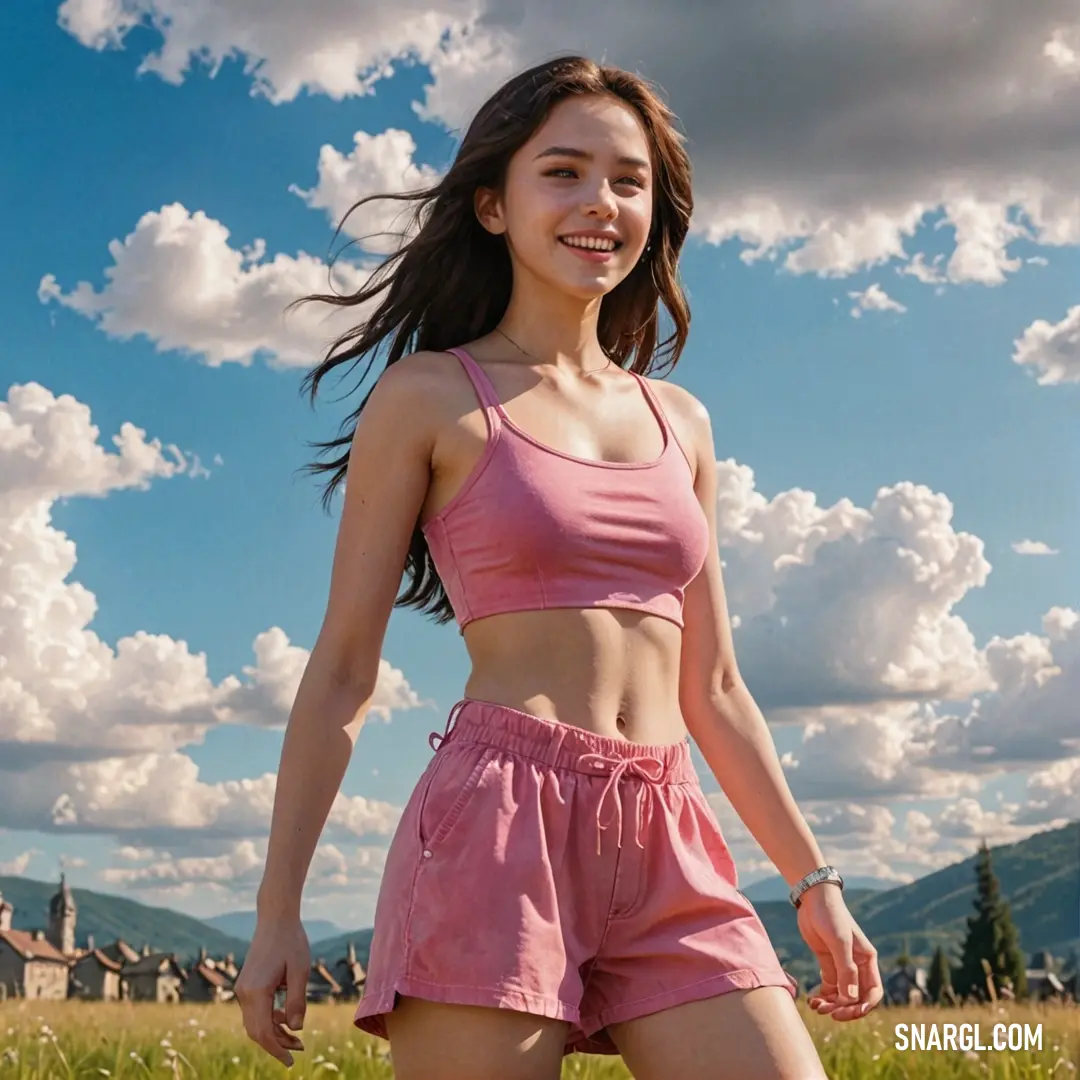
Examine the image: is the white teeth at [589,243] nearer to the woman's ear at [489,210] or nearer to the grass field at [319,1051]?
the woman's ear at [489,210]

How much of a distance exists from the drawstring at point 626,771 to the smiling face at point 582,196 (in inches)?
46.7

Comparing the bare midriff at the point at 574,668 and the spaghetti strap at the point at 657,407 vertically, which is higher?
the spaghetti strap at the point at 657,407

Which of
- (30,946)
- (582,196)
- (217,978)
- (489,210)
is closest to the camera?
(582,196)

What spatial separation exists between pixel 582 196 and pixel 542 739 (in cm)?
135

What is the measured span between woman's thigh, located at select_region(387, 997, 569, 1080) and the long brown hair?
1.11 meters

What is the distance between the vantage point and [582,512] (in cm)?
349

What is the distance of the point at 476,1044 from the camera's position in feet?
10.3

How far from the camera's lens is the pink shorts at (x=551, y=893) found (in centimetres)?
320

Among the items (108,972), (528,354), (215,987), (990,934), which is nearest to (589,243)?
(528,354)

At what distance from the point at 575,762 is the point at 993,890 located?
4457 cm

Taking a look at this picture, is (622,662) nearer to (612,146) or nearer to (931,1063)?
(612,146)

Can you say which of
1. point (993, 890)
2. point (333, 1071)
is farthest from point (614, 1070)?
Result: point (993, 890)

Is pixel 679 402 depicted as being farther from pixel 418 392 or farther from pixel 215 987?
pixel 215 987

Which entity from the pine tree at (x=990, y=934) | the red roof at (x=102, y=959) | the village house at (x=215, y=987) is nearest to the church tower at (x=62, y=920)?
the red roof at (x=102, y=959)
